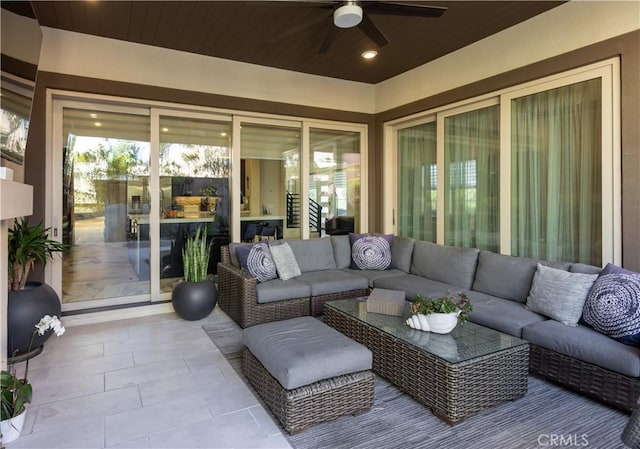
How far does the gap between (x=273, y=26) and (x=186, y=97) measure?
139cm

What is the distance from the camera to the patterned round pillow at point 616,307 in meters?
2.36

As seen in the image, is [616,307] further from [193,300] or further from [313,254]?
[193,300]

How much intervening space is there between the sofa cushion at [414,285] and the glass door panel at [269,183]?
5.60ft

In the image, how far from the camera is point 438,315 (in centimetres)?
251

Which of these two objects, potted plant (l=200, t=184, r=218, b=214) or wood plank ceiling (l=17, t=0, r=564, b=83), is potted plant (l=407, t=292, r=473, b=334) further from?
potted plant (l=200, t=184, r=218, b=214)

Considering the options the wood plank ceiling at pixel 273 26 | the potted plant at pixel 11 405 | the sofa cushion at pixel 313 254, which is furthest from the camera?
the sofa cushion at pixel 313 254

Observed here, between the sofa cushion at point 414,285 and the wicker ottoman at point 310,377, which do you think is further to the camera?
the sofa cushion at point 414,285

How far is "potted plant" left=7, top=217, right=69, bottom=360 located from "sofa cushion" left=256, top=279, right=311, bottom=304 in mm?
1775

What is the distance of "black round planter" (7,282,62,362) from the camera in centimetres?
290

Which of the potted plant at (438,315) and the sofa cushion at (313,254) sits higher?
the sofa cushion at (313,254)

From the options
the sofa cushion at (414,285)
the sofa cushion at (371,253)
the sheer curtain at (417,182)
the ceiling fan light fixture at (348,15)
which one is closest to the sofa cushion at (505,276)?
the sofa cushion at (414,285)

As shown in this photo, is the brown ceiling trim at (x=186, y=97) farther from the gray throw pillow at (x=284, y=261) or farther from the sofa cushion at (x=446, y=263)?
the sofa cushion at (x=446, y=263)

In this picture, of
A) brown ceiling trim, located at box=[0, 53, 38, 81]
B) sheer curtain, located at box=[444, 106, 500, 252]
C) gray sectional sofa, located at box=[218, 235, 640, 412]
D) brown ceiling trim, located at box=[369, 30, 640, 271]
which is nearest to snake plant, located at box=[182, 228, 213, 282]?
gray sectional sofa, located at box=[218, 235, 640, 412]

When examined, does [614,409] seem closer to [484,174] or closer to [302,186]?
[484,174]
